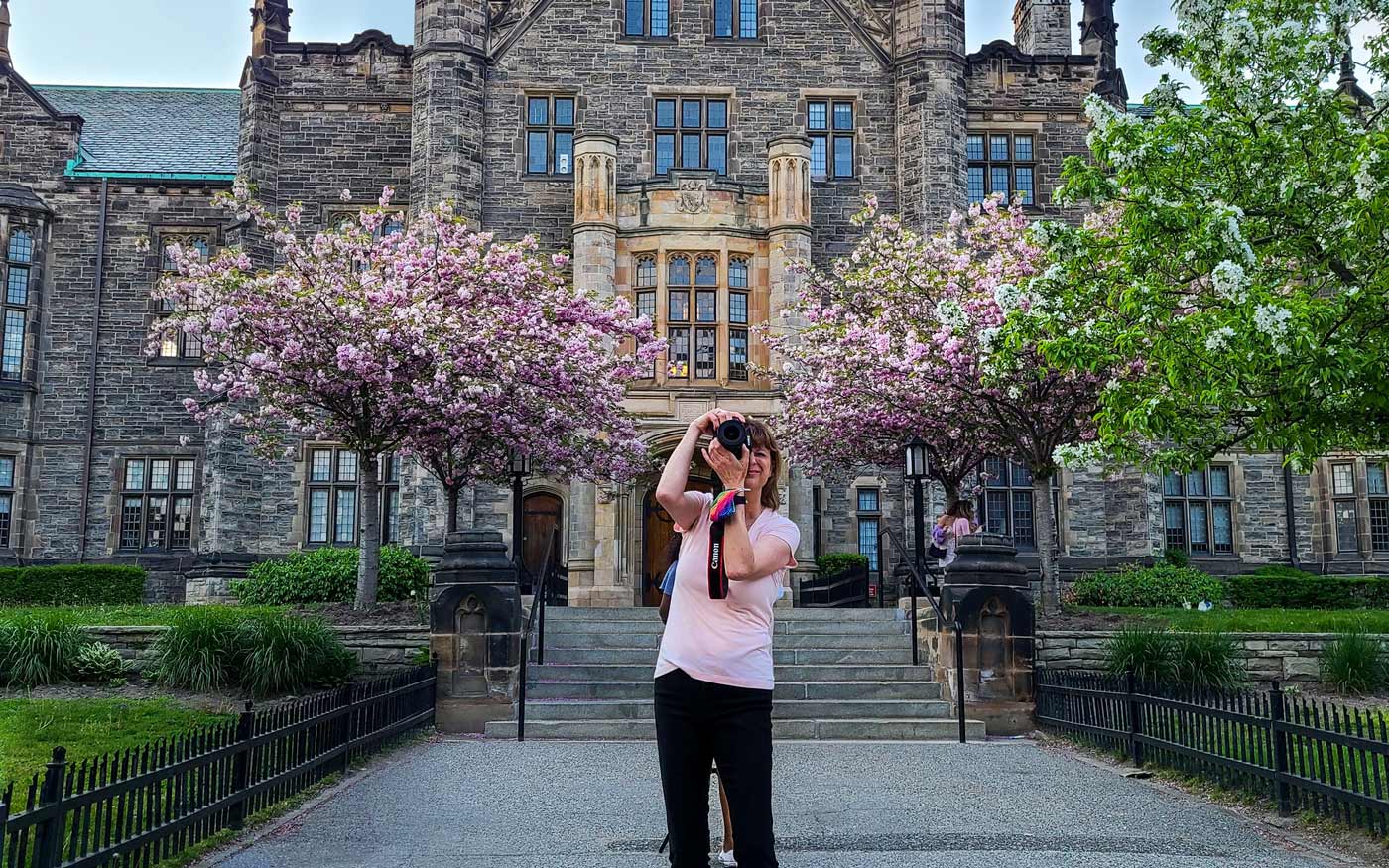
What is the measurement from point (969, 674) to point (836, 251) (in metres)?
13.7

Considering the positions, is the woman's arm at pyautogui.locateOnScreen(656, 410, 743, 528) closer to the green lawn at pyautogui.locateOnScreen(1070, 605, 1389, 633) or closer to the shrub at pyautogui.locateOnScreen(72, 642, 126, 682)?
the shrub at pyautogui.locateOnScreen(72, 642, 126, 682)

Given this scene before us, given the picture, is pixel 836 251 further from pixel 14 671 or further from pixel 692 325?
pixel 14 671

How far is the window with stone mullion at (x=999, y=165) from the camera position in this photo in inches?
1063

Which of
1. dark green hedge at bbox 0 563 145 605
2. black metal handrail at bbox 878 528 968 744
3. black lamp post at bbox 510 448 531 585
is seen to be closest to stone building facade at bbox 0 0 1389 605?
dark green hedge at bbox 0 563 145 605

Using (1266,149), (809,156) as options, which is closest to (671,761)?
(1266,149)

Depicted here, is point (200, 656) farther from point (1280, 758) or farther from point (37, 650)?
point (1280, 758)

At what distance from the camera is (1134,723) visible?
11000 millimetres

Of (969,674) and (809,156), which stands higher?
(809,156)

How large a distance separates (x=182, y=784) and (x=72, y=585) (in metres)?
19.2

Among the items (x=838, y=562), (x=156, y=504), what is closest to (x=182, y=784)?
(x=838, y=562)

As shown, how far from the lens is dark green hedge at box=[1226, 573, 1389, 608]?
24234mm

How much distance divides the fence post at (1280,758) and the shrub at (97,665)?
1137 cm

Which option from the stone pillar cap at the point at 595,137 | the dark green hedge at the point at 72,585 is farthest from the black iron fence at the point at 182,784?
the dark green hedge at the point at 72,585

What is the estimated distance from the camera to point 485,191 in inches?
1020
